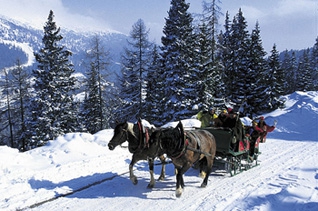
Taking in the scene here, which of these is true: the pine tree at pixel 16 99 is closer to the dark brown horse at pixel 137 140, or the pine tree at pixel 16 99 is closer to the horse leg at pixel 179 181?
the dark brown horse at pixel 137 140

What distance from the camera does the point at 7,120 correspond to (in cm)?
3059

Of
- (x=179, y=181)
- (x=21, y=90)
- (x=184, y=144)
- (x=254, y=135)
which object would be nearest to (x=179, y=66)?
(x=254, y=135)

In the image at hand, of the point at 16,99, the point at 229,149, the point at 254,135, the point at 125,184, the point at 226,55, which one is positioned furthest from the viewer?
the point at 226,55

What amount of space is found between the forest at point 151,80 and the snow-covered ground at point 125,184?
12275mm

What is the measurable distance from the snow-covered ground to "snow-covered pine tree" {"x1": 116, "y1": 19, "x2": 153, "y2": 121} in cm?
1620

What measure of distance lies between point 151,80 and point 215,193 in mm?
23746

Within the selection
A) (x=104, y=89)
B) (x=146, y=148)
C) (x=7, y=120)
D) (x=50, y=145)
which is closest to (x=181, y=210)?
(x=146, y=148)

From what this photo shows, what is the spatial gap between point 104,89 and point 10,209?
982 inches

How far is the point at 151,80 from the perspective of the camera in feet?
98.0

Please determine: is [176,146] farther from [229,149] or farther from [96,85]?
[96,85]

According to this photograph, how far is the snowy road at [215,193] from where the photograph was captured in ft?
19.3

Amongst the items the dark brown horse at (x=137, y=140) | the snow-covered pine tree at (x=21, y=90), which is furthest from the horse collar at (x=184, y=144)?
the snow-covered pine tree at (x=21, y=90)

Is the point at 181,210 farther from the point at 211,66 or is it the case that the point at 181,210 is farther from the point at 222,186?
the point at 211,66

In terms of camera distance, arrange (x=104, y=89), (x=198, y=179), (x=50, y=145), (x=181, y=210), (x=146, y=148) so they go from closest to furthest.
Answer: (x=181, y=210) < (x=146, y=148) < (x=198, y=179) < (x=50, y=145) < (x=104, y=89)
